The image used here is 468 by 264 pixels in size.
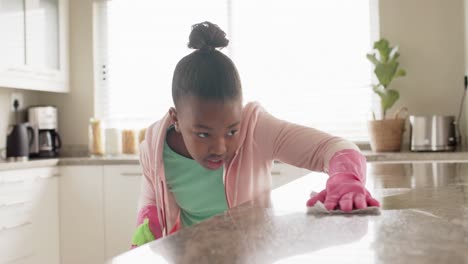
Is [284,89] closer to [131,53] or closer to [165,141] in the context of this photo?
[131,53]

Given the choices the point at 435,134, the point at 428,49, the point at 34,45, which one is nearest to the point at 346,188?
the point at 435,134

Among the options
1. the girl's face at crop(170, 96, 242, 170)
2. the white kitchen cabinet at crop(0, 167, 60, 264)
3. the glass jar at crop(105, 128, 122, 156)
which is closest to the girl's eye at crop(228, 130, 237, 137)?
the girl's face at crop(170, 96, 242, 170)

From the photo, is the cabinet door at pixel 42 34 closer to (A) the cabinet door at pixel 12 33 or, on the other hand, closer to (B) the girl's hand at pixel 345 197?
(A) the cabinet door at pixel 12 33

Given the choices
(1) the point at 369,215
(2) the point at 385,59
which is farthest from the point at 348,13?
(1) the point at 369,215

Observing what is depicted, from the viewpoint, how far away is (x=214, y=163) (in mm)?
1234

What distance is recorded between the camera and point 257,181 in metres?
1.34

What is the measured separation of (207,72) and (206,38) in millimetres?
111

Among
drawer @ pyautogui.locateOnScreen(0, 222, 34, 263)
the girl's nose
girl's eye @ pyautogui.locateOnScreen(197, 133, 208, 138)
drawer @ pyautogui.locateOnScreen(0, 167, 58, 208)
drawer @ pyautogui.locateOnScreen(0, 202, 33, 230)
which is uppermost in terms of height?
girl's eye @ pyautogui.locateOnScreen(197, 133, 208, 138)

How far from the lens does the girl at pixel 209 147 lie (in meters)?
1.17

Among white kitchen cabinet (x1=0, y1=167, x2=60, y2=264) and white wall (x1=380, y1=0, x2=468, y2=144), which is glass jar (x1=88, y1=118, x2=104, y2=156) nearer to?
white kitchen cabinet (x1=0, y1=167, x2=60, y2=264)

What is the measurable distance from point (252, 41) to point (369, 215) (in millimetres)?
2907

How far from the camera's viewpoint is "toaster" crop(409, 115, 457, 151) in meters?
2.71

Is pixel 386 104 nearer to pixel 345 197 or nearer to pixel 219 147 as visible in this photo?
pixel 219 147

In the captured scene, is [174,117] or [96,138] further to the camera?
[96,138]
